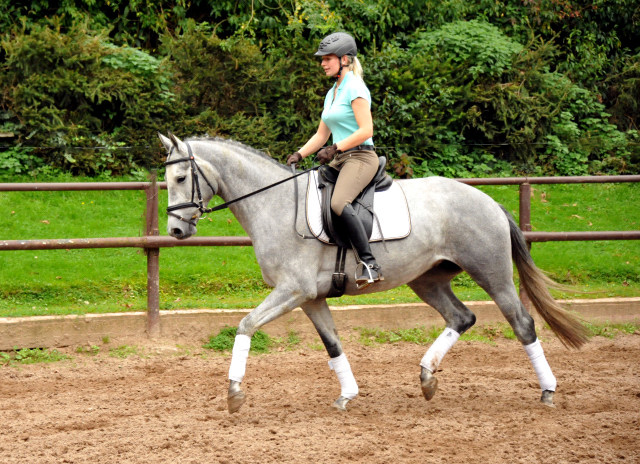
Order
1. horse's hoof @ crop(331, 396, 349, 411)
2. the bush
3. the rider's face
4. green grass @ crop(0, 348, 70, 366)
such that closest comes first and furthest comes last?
the rider's face → horse's hoof @ crop(331, 396, 349, 411) → green grass @ crop(0, 348, 70, 366) → the bush

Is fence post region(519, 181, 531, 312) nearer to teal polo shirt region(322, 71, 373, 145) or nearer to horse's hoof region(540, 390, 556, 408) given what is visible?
horse's hoof region(540, 390, 556, 408)

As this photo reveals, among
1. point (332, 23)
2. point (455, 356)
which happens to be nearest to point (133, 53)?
point (332, 23)

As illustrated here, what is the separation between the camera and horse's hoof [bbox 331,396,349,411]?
5633 millimetres

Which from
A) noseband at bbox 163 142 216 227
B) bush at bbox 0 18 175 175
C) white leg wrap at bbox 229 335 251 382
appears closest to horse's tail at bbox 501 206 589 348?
white leg wrap at bbox 229 335 251 382

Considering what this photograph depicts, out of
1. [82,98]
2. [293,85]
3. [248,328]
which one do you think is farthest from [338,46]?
[82,98]

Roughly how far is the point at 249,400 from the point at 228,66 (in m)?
7.61

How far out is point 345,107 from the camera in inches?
→ 214

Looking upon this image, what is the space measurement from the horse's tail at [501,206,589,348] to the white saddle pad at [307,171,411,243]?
1.02 m

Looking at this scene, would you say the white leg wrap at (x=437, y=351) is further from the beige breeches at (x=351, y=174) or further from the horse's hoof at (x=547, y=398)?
the beige breeches at (x=351, y=174)

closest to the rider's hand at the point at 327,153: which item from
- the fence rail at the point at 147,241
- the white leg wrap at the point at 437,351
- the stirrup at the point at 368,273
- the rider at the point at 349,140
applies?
the rider at the point at 349,140

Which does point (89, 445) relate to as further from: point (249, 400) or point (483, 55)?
point (483, 55)

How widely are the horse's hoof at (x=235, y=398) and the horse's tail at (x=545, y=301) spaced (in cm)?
250

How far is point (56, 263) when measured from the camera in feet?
28.7

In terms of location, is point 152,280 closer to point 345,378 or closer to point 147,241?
point 147,241
